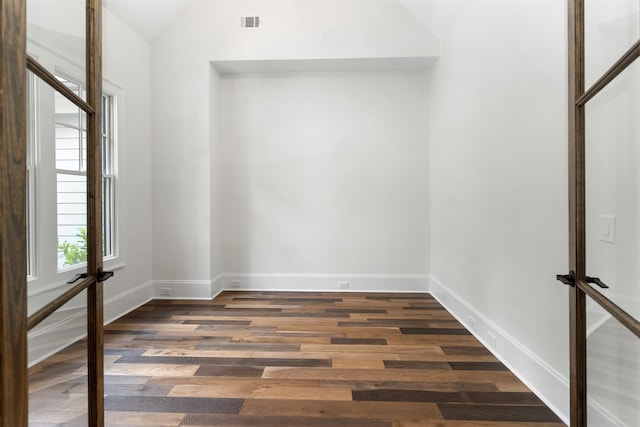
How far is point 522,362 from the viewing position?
1.95 m

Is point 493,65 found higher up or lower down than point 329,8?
lower down

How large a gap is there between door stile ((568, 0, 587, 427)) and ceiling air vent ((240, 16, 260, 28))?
10.2 feet

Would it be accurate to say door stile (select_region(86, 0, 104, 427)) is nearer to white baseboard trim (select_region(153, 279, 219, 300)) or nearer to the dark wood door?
the dark wood door

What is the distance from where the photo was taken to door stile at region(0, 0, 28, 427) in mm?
752

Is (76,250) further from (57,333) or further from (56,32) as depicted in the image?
(56,32)

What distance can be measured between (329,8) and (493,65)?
79.7 inches

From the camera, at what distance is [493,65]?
7.52 ft

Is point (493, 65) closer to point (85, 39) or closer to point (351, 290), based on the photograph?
point (85, 39)

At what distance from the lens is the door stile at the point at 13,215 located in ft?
2.47

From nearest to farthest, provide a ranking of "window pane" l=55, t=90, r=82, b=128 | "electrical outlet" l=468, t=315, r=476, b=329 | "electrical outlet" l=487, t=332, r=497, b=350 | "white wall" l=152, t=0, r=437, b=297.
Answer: "window pane" l=55, t=90, r=82, b=128, "electrical outlet" l=487, t=332, r=497, b=350, "electrical outlet" l=468, t=315, r=476, b=329, "white wall" l=152, t=0, r=437, b=297

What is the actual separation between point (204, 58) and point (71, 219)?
9.80 ft

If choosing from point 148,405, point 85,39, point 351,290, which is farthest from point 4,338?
point 351,290

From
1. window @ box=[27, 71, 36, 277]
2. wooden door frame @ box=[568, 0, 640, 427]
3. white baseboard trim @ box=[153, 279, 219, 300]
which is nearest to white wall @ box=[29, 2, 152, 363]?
white baseboard trim @ box=[153, 279, 219, 300]

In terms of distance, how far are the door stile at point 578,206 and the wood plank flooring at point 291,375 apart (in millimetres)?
548
